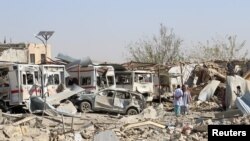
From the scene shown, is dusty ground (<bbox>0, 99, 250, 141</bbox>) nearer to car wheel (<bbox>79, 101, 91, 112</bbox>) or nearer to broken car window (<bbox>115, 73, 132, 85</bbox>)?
car wheel (<bbox>79, 101, 91, 112</bbox>)

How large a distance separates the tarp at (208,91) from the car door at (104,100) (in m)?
9.74

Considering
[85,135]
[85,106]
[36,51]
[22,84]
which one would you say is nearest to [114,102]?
[85,106]

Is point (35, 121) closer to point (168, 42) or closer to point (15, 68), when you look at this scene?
point (15, 68)

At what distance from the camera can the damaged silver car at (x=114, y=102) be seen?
27.6 metres

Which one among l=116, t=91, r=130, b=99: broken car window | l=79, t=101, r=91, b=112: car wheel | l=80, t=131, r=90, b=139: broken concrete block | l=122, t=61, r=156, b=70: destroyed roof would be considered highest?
l=122, t=61, r=156, b=70: destroyed roof

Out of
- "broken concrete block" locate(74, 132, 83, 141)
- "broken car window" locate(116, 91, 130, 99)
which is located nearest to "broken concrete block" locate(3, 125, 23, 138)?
"broken concrete block" locate(74, 132, 83, 141)

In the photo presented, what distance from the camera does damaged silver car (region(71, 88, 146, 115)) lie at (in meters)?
27.6

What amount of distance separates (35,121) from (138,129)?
330cm

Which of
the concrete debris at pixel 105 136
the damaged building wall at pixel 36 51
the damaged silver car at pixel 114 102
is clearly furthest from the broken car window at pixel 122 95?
the damaged building wall at pixel 36 51

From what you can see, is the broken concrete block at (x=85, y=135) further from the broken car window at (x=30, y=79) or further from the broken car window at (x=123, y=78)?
the broken car window at (x=123, y=78)

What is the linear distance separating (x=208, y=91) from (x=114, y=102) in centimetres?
1086

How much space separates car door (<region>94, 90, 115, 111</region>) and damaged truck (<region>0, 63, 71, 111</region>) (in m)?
2.54

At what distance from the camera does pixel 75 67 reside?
109ft

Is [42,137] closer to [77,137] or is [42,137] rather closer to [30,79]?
[77,137]
